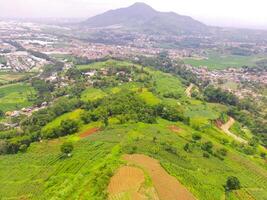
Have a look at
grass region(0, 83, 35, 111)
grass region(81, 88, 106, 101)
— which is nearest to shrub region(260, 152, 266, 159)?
grass region(81, 88, 106, 101)

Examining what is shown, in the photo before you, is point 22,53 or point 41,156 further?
point 22,53

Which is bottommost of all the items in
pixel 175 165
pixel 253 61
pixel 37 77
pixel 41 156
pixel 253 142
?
pixel 253 61

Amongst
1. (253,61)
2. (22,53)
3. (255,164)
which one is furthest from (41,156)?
Answer: (253,61)

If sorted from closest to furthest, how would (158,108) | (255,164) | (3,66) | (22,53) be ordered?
(255,164), (158,108), (3,66), (22,53)

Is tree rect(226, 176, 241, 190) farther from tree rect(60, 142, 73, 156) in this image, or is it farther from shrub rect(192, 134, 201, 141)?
tree rect(60, 142, 73, 156)

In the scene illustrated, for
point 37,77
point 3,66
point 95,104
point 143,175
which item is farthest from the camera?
point 3,66

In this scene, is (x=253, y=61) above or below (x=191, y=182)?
below

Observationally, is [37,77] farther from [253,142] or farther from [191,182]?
[191,182]

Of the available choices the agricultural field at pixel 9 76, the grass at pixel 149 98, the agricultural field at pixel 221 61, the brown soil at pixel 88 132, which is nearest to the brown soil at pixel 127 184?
the brown soil at pixel 88 132
